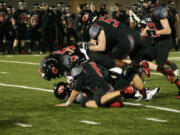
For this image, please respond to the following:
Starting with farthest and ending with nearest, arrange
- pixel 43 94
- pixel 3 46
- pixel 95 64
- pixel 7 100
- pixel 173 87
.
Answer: pixel 3 46 → pixel 173 87 → pixel 43 94 → pixel 7 100 → pixel 95 64

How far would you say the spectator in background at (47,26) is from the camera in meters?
21.6

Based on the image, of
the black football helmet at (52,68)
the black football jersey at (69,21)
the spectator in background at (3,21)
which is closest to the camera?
the black football helmet at (52,68)

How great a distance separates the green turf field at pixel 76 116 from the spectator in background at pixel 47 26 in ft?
36.2

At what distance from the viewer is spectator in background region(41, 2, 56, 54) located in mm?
21639

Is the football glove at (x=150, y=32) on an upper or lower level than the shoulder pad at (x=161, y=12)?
lower

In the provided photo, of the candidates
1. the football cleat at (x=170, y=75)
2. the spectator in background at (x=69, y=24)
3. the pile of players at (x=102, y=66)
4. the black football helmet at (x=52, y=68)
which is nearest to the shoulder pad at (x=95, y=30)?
the pile of players at (x=102, y=66)

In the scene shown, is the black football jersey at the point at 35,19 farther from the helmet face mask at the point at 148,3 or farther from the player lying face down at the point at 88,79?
the player lying face down at the point at 88,79

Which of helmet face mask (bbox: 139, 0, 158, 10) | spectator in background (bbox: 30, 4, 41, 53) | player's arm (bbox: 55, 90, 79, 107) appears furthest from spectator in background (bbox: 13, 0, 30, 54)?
player's arm (bbox: 55, 90, 79, 107)

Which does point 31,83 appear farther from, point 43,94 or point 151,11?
point 151,11

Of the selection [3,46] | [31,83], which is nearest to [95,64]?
[31,83]

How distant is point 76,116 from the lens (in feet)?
25.0

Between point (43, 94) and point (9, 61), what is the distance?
26.4ft

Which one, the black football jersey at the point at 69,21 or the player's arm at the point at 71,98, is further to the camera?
the black football jersey at the point at 69,21

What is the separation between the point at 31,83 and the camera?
11945 mm
